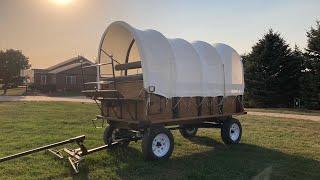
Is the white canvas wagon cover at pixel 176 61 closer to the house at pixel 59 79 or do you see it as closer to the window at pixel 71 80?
the house at pixel 59 79

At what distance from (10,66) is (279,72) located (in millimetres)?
47661

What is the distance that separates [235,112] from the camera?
1305 centimetres

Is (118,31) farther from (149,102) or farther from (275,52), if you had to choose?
(275,52)

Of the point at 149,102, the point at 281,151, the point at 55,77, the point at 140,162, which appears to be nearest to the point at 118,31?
the point at 149,102

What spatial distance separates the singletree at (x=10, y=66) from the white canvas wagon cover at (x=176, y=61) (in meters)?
54.3

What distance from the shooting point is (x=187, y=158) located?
10641 mm

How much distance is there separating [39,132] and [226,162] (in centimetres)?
745

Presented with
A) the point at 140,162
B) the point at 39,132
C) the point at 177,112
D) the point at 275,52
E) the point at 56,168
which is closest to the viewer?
the point at 56,168

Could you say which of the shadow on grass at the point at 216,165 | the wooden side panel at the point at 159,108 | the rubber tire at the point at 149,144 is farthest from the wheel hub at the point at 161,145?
A: the wooden side panel at the point at 159,108

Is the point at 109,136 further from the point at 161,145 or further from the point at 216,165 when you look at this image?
the point at 216,165

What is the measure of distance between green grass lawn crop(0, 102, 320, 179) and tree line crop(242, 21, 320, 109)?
16213mm

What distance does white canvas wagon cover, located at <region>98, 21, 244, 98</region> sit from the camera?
1021cm

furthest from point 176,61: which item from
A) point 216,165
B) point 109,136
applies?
point 109,136

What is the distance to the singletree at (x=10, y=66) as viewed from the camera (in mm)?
65062
